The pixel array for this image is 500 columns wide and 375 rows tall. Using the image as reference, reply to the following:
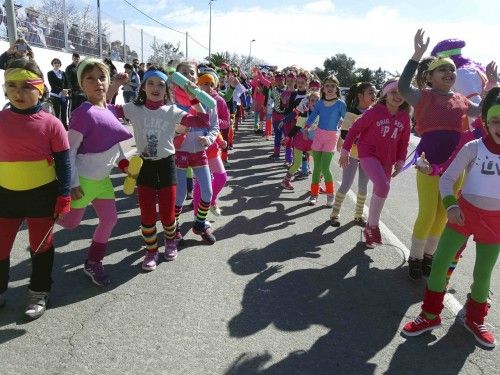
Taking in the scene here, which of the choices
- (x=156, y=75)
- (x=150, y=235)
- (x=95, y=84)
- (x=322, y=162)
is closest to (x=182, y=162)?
(x=150, y=235)

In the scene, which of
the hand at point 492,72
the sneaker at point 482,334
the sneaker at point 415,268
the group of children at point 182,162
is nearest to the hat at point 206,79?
the group of children at point 182,162

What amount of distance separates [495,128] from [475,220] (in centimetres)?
67

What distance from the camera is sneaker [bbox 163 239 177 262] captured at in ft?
14.1

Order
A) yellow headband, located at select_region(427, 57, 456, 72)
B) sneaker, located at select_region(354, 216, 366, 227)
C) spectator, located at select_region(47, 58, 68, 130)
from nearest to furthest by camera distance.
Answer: yellow headband, located at select_region(427, 57, 456, 72), sneaker, located at select_region(354, 216, 366, 227), spectator, located at select_region(47, 58, 68, 130)

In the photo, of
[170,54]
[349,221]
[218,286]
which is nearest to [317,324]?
[218,286]

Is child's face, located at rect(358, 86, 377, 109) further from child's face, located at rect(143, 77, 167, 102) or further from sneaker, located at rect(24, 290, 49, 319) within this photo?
sneaker, located at rect(24, 290, 49, 319)

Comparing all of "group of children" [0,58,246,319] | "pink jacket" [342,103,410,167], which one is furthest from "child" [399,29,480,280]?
"group of children" [0,58,246,319]

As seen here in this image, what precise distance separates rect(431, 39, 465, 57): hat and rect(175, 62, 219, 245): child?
→ 2.52 meters

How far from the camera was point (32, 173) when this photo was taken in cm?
308

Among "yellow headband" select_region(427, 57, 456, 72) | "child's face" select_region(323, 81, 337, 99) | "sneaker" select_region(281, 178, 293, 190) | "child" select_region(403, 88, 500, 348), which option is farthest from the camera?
"sneaker" select_region(281, 178, 293, 190)

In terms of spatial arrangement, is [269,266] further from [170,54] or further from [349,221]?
[170,54]

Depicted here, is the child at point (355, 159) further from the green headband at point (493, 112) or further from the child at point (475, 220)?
the green headband at point (493, 112)

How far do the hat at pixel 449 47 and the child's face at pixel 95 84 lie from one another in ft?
10.9

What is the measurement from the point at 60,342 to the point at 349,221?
4.27m
